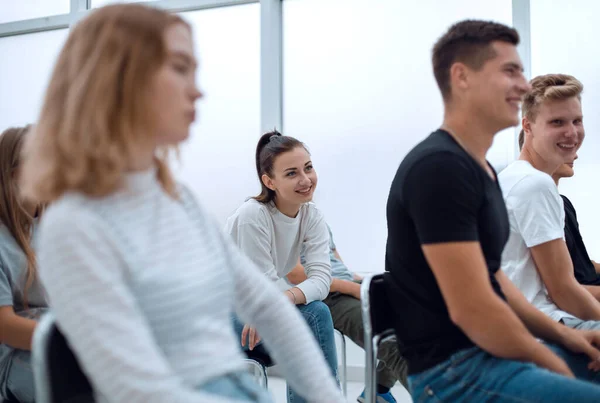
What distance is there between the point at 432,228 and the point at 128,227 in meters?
0.60

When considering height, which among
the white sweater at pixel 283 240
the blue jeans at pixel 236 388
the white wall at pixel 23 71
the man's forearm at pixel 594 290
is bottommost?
the man's forearm at pixel 594 290

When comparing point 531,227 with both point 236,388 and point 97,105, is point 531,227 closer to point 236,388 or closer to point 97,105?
point 236,388

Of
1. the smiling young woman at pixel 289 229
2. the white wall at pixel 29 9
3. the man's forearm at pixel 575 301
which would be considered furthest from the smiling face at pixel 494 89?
the white wall at pixel 29 9

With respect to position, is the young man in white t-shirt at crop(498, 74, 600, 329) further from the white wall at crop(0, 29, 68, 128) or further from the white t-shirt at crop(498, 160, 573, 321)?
the white wall at crop(0, 29, 68, 128)

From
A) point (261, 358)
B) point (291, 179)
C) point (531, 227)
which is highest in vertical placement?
point (291, 179)

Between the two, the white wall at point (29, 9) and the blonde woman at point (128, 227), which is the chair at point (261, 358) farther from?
the white wall at point (29, 9)

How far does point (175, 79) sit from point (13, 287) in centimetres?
91

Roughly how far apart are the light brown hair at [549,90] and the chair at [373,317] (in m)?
0.97

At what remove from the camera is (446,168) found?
4.14 ft

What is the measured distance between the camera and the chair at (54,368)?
893 millimetres

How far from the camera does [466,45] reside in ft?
4.76

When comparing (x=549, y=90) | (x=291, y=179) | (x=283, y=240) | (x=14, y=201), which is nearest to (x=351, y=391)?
(x=283, y=240)

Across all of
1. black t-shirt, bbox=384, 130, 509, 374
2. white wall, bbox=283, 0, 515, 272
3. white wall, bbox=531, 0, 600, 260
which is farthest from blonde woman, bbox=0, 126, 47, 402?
white wall, bbox=531, 0, 600, 260

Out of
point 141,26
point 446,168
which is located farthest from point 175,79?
point 446,168
